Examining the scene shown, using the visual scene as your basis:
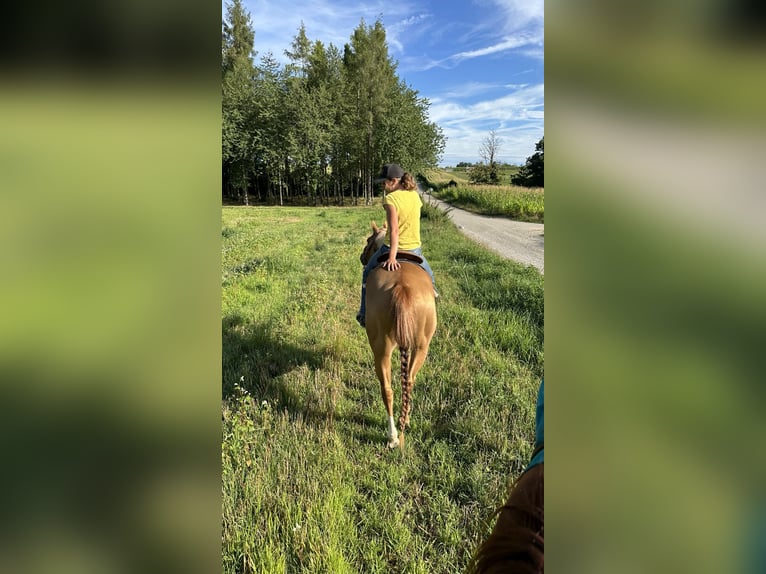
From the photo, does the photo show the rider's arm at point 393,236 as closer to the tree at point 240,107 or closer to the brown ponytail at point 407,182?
the brown ponytail at point 407,182

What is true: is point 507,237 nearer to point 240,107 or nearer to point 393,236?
point 393,236

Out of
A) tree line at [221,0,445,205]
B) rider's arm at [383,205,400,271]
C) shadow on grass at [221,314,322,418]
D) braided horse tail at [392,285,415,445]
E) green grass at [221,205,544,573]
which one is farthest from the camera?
tree line at [221,0,445,205]

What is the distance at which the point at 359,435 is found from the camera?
3.24 meters

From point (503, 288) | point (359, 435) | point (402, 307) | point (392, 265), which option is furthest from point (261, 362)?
point (503, 288)

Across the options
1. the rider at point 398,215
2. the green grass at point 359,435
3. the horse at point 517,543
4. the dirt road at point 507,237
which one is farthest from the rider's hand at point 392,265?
the dirt road at point 507,237

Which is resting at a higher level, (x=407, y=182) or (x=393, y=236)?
(x=407, y=182)

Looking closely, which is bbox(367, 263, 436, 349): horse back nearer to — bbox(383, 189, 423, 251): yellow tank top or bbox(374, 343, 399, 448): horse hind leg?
bbox(374, 343, 399, 448): horse hind leg

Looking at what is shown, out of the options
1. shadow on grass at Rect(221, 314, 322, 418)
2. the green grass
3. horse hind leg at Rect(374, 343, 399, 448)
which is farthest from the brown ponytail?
shadow on grass at Rect(221, 314, 322, 418)

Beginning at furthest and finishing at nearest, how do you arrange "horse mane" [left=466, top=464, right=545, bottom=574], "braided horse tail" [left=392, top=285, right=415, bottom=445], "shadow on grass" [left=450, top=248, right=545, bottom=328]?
"shadow on grass" [left=450, top=248, right=545, bottom=328], "braided horse tail" [left=392, top=285, right=415, bottom=445], "horse mane" [left=466, top=464, right=545, bottom=574]

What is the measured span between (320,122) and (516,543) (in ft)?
109

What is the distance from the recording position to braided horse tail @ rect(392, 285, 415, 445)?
2.93 meters

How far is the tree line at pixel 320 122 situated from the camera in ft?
86.2

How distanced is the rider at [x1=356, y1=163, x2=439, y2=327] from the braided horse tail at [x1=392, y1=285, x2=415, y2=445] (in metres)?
0.48
